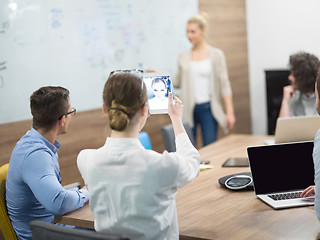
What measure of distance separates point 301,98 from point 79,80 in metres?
1.84

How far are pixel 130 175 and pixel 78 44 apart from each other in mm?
2548

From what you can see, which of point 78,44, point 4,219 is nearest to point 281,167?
point 4,219

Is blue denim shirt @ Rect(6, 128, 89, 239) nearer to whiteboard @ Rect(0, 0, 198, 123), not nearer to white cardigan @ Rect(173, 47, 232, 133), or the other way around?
whiteboard @ Rect(0, 0, 198, 123)

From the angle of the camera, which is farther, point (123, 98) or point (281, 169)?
point (281, 169)

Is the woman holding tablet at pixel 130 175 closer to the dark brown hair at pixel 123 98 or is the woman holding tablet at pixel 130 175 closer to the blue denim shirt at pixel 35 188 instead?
the dark brown hair at pixel 123 98

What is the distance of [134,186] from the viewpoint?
1.60 m

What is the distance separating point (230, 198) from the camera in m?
2.18

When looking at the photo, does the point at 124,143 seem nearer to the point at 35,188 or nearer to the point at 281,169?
the point at 35,188

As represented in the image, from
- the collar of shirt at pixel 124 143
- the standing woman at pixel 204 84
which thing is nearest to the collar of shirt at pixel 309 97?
the standing woman at pixel 204 84

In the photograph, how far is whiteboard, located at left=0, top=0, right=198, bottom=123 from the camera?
3.46 meters

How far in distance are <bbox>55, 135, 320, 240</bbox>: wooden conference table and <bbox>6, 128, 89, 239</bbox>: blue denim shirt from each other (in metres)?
0.09

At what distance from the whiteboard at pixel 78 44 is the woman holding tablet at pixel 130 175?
6.55ft

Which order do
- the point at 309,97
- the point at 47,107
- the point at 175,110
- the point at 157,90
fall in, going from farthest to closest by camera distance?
the point at 309,97, the point at 47,107, the point at 157,90, the point at 175,110

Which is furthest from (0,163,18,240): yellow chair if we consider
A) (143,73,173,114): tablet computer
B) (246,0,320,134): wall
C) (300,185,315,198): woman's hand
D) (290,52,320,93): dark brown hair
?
(246,0,320,134): wall
